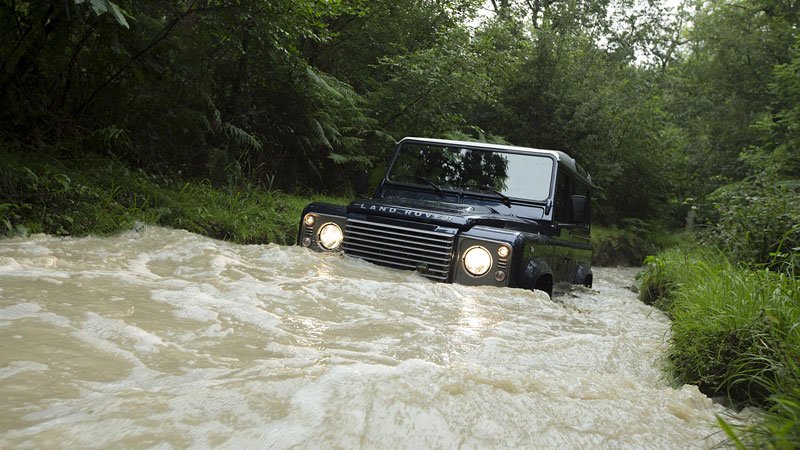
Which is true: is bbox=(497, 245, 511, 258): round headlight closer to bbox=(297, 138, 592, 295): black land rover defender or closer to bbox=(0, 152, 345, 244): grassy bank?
bbox=(297, 138, 592, 295): black land rover defender

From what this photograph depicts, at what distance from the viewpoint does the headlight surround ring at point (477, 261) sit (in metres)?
4.60

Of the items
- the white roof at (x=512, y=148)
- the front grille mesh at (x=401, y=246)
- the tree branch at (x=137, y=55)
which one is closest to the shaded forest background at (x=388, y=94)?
the tree branch at (x=137, y=55)

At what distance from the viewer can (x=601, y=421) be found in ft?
8.13

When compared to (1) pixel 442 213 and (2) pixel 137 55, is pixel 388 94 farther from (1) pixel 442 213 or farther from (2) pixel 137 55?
(1) pixel 442 213

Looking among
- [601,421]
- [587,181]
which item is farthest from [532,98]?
[601,421]

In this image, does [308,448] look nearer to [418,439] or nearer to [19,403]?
[418,439]

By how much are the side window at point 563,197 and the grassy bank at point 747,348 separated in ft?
5.40

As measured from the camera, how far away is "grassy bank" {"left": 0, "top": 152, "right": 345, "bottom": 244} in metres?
5.41

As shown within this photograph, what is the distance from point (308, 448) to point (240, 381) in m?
0.54

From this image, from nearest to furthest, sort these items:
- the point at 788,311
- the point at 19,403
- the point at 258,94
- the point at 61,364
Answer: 1. the point at 19,403
2. the point at 61,364
3. the point at 788,311
4. the point at 258,94

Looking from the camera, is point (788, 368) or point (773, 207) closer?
point (788, 368)

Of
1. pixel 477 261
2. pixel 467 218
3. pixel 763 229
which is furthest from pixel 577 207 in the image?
pixel 763 229

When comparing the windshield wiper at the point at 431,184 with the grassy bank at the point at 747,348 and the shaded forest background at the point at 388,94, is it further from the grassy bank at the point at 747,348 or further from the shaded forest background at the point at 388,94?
the shaded forest background at the point at 388,94

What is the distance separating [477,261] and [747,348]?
6.08 ft
